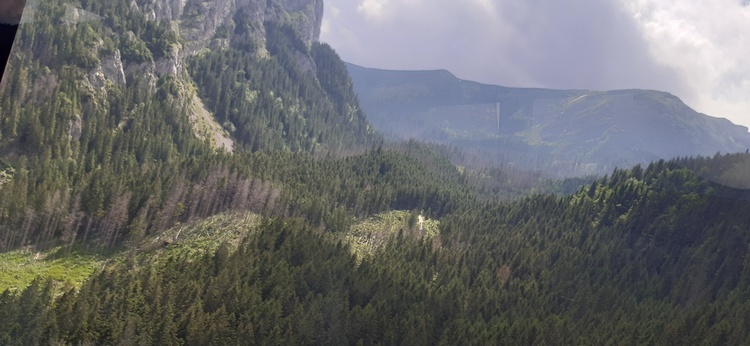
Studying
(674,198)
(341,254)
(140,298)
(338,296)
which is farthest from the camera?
(674,198)

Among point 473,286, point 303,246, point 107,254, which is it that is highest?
point 303,246

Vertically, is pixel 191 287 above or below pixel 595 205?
below

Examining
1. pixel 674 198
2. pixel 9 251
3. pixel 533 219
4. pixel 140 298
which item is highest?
pixel 674 198

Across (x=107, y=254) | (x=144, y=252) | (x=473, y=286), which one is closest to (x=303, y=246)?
(x=144, y=252)

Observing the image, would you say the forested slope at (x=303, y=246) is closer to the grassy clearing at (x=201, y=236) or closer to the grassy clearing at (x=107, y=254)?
the grassy clearing at (x=201, y=236)

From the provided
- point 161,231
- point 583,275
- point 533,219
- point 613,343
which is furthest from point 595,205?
point 161,231

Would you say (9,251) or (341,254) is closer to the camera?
(9,251)

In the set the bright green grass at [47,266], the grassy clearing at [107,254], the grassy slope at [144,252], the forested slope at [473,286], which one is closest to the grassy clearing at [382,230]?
the grassy slope at [144,252]

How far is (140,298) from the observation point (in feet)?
241

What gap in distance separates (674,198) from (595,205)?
76.2 ft

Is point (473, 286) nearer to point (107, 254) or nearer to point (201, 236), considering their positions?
point (201, 236)

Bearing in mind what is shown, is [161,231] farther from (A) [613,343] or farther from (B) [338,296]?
A: (A) [613,343]

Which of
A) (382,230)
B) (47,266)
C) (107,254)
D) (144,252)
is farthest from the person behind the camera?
(382,230)

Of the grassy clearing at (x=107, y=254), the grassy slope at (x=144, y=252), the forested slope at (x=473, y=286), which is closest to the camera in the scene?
the forested slope at (x=473, y=286)
